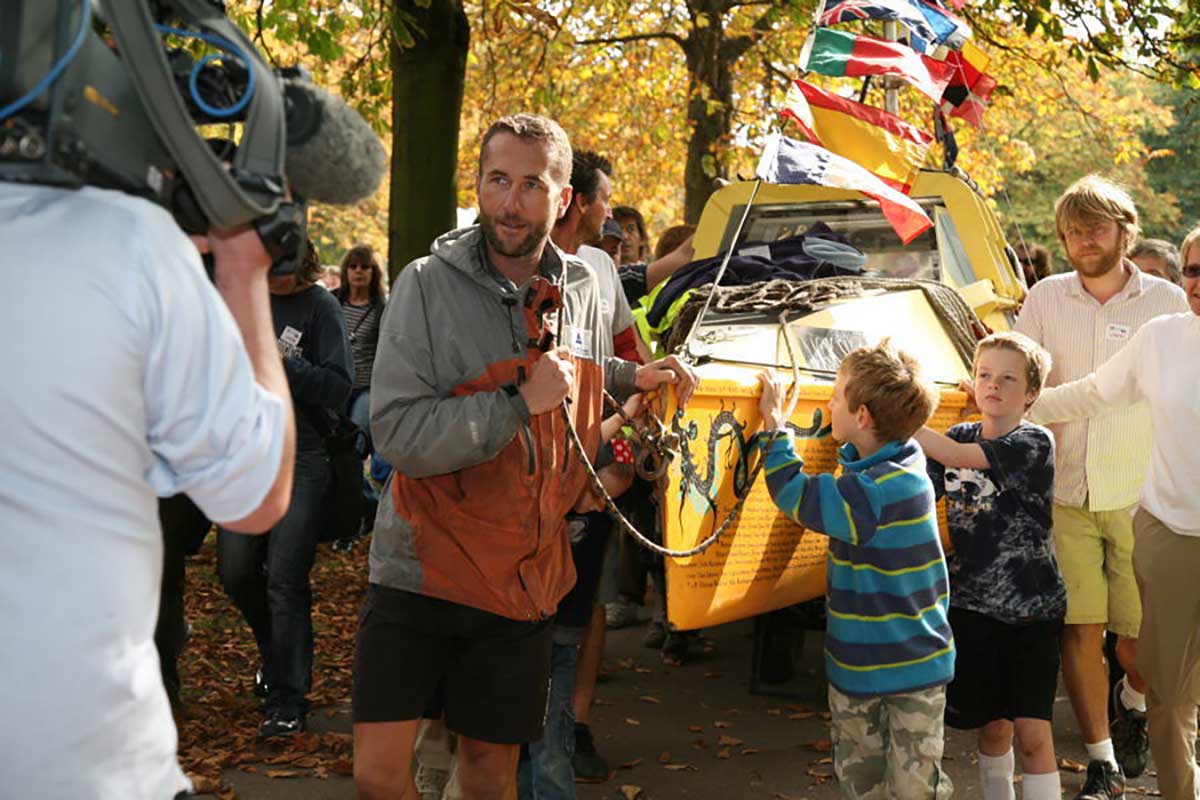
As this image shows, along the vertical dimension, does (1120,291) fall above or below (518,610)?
above

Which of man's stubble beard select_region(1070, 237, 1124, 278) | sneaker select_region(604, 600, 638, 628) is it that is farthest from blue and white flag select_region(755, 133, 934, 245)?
sneaker select_region(604, 600, 638, 628)

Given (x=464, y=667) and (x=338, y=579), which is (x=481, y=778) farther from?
(x=338, y=579)

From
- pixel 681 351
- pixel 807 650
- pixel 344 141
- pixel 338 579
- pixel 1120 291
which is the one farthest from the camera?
pixel 338 579

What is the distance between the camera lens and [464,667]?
374cm

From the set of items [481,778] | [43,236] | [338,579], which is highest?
[43,236]

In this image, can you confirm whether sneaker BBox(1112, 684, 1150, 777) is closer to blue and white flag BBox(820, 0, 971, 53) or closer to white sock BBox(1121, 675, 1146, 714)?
white sock BBox(1121, 675, 1146, 714)

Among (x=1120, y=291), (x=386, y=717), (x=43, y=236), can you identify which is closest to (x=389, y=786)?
(x=386, y=717)

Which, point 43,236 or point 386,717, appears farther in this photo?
point 386,717

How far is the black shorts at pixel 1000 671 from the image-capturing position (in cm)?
468

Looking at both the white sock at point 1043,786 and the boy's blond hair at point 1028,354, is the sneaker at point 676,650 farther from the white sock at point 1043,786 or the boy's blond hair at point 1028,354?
the boy's blond hair at point 1028,354

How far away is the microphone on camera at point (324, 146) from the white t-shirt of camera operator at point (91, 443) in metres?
0.28

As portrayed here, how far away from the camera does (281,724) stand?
587 centimetres

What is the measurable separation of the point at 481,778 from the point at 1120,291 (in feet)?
11.2

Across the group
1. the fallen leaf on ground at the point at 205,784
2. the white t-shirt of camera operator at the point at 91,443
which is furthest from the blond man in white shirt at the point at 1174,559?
the white t-shirt of camera operator at the point at 91,443
